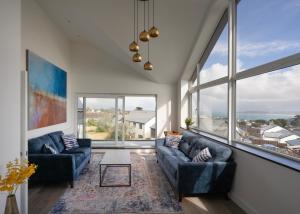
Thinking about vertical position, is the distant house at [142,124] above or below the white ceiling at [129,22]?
below

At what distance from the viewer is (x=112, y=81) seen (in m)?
7.25

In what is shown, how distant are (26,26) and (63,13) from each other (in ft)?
3.52

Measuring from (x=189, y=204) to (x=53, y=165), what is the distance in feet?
7.79

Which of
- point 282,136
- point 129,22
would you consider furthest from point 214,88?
point 129,22

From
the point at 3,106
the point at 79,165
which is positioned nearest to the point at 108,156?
the point at 79,165

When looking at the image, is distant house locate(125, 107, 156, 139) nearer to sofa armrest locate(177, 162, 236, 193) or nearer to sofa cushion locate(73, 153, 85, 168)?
sofa cushion locate(73, 153, 85, 168)

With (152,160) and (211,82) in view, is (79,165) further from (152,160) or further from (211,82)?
(211,82)

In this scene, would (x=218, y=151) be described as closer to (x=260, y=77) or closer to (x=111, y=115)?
(x=260, y=77)

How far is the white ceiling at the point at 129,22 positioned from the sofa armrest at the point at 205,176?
291cm

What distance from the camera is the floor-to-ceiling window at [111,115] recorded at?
Answer: 7.29 metres

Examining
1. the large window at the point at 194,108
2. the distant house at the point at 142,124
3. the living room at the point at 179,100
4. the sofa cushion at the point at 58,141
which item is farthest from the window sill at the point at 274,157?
the distant house at the point at 142,124

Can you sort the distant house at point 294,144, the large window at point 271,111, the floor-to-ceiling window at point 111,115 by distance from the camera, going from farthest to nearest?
the floor-to-ceiling window at point 111,115 < the large window at point 271,111 < the distant house at point 294,144

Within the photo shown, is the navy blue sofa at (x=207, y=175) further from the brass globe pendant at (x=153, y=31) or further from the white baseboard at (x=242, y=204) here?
the brass globe pendant at (x=153, y=31)

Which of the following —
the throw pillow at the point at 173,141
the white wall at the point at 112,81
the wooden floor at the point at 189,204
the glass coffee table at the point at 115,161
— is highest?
the white wall at the point at 112,81
